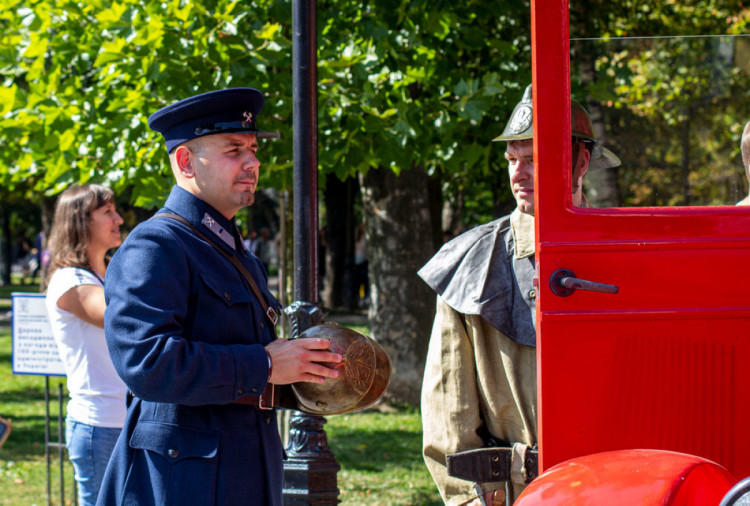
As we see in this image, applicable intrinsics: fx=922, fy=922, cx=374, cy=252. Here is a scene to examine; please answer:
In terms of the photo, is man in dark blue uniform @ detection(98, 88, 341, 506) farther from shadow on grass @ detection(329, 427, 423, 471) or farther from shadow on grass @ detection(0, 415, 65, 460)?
shadow on grass @ detection(0, 415, 65, 460)

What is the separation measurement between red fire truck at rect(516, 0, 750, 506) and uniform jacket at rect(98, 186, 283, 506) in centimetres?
79

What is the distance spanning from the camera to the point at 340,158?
6.10 m

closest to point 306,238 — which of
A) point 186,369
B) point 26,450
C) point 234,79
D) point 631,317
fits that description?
point 186,369

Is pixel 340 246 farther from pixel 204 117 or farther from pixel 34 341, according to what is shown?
pixel 204 117

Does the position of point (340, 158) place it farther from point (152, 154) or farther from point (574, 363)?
point (574, 363)

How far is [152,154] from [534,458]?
3986 mm

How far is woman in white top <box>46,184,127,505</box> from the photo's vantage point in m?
4.16

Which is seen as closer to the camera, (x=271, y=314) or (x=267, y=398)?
(x=267, y=398)

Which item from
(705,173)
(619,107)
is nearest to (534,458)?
(705,173)

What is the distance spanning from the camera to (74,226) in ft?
14.6

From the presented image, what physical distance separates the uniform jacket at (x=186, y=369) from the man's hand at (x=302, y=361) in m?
0.05

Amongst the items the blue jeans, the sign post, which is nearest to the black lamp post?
the blue jeans

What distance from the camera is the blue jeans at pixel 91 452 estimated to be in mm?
4145

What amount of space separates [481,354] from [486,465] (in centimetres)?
34
